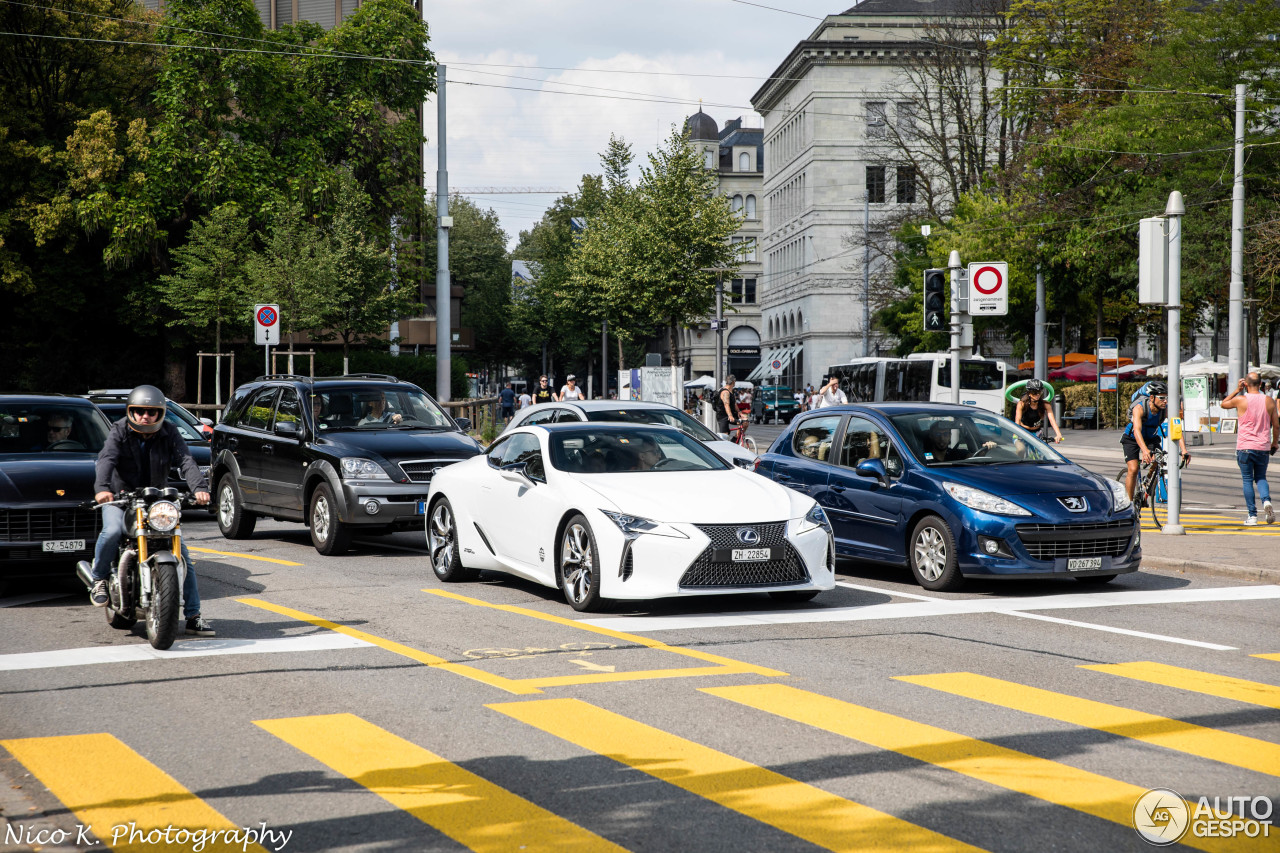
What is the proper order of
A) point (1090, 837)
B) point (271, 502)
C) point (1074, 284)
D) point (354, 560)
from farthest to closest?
point (1074, 284), point (271, 502), point (354, 560), point (1090, 837)

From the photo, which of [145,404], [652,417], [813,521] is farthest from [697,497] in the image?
[652,417]

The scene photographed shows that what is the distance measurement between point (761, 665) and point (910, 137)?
52341 millimetres

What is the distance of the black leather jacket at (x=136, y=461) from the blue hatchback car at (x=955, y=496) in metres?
5.62

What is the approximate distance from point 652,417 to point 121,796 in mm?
11540

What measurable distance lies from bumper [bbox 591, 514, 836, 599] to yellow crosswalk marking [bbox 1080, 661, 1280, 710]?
2.54 m

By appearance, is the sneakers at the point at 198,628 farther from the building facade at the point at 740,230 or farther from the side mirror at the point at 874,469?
the building facade at the point at 740,230

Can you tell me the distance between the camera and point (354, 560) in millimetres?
14227

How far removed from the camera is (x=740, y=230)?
122500mm

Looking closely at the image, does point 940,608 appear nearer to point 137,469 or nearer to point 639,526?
point 639,526

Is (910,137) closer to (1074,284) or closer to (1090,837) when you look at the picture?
(1074,284)

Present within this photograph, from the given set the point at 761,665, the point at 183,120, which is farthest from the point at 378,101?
the point at 761,665

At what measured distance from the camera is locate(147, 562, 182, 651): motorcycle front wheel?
28.2ft

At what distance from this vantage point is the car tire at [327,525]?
14430mm

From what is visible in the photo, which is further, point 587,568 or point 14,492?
point 14,492
